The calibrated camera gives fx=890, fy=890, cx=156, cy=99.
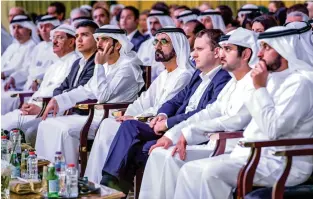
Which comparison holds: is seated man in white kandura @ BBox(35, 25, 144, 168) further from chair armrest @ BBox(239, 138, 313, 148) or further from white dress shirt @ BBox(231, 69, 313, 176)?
chair armrest @ BBox(239, 138, 313, 148)

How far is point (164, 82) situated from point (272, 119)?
2120 mm

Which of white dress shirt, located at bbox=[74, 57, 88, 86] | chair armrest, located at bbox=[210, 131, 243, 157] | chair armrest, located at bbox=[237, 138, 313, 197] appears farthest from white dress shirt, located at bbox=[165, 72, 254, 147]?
white dress shirt, located at bbox=[74, 57, 88, 86]

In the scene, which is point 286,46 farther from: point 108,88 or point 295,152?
point 108,88

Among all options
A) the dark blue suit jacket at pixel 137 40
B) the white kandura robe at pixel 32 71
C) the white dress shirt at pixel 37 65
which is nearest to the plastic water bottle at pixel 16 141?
the white kandura robe at pixel 32 71

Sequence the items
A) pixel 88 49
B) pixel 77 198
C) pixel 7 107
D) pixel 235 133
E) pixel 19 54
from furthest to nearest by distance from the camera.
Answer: pixel 19 54 → pixel 7 107 → pixel 88 49 → pixel 235 133 → pixel 77 198

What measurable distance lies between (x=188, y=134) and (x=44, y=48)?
4.66 metres

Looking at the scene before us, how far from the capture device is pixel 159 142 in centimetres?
620

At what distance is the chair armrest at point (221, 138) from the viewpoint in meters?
5.70

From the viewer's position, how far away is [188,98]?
6.77 meters

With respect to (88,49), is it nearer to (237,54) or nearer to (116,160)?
(116,160)

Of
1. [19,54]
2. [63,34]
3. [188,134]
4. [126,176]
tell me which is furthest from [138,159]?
[19,54]

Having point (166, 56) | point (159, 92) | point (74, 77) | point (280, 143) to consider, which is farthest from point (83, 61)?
point (280, 143)

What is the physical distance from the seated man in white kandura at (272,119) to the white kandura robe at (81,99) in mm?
2106

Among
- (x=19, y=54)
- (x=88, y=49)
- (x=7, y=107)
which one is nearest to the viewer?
(x=88, y=49)
